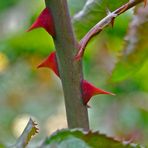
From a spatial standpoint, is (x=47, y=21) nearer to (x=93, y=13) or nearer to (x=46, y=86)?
(x=93, y=13)

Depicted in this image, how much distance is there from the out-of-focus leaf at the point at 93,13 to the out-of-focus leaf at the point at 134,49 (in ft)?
0.34

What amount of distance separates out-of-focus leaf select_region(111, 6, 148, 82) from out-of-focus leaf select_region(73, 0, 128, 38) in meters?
0.10

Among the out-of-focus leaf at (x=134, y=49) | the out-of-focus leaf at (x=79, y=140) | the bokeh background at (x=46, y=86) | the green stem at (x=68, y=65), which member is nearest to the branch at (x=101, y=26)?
the green stem at (x=68, y=65)

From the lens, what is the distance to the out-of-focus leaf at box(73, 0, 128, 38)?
29.3 inches

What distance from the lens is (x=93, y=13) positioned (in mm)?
775

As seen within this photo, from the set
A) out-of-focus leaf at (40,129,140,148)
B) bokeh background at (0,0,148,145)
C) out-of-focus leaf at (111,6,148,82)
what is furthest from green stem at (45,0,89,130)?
bokeh background at (0,0,148,145)

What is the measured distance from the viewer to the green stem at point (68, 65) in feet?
2.09

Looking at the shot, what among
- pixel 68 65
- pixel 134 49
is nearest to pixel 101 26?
pixel 68 65

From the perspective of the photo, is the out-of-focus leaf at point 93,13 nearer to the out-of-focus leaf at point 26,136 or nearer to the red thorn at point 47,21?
the red thorn at point 47,21

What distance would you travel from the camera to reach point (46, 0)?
24.9 inches

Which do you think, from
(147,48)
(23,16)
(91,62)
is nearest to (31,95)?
(23,16)

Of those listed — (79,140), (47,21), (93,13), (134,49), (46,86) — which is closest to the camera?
(79,140)

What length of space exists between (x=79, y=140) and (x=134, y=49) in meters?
0.40

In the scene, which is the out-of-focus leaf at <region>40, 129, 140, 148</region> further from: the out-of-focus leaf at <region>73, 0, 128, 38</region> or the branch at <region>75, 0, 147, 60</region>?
the out-of-focus leaf at <region>73, 0, 128, 38</region>
